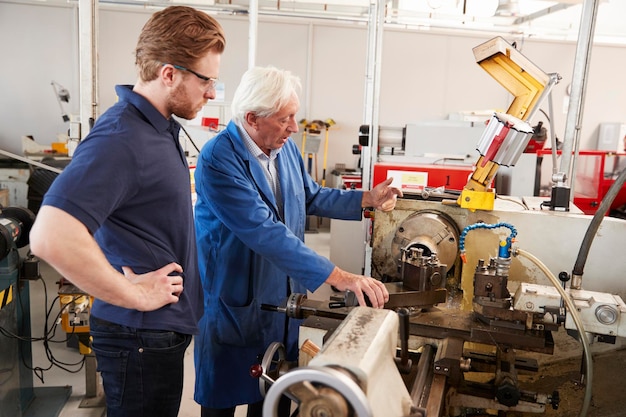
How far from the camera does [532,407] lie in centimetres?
108

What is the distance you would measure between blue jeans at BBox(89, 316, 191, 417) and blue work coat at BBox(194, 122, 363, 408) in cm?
32

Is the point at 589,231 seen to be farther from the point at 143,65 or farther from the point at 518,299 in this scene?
the point at 143,65

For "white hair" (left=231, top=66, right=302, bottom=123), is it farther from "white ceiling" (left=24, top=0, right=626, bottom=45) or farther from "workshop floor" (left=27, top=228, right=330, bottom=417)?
"white ceiling" (left=24, top=0, right=626, bottom=45)

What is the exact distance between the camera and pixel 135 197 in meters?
0.95

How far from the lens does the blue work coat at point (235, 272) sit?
4.18ft

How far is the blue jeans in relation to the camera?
3.35 ft

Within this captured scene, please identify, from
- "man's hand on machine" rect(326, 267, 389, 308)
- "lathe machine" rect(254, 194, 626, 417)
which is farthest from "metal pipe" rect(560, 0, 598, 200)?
"man's hand on machine" rect(326, 267, 389, 308)

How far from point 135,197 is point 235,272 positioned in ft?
1.55

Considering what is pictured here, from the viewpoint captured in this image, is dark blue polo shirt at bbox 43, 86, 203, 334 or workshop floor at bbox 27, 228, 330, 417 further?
workshop floor at bbox 27, 228, 330, 417

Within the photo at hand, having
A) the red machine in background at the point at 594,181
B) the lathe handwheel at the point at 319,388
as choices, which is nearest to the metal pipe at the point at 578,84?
the lathe handwheel at the point at 319,388

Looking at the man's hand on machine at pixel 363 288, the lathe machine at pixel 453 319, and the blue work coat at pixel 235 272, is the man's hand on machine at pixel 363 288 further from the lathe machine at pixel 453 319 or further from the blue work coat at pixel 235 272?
A: the blue work coat at pixel 235 272

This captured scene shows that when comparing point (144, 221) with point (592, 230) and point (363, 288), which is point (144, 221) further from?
point (592, 230)

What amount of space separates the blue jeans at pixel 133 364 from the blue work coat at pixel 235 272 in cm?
32

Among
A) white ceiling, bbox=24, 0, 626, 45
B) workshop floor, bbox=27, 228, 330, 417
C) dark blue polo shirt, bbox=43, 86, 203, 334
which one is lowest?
workshop floor, bbox=27, 228, 330, 417
